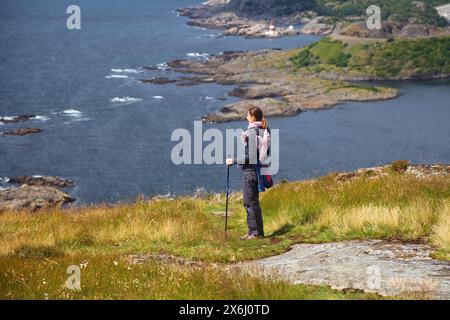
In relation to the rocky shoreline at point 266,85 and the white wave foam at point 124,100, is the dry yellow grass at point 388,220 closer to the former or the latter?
the rocky shoreline at point 266,85

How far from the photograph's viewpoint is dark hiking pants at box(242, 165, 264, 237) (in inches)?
549

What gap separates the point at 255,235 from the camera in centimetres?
1395

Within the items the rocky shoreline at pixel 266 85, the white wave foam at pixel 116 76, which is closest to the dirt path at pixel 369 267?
the rocky shoreline at pixel 266 85

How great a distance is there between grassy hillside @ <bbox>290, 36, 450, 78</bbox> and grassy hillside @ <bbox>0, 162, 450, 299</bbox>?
5368 inches

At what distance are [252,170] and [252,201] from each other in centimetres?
70

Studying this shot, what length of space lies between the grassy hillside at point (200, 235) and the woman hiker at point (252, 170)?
0.44 meters

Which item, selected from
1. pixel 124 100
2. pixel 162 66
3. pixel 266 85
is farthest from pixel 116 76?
pixel 266 85

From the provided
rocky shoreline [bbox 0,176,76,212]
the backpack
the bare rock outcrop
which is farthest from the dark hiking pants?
A: the bare rock outcrop

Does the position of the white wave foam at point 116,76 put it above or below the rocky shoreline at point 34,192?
above

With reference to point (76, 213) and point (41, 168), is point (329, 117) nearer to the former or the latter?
point (41, 168)

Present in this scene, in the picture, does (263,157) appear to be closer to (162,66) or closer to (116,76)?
(116,76)

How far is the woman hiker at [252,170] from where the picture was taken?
13.6 m

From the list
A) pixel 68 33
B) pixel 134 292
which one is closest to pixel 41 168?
pixel 134 292

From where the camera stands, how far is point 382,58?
15888cm
